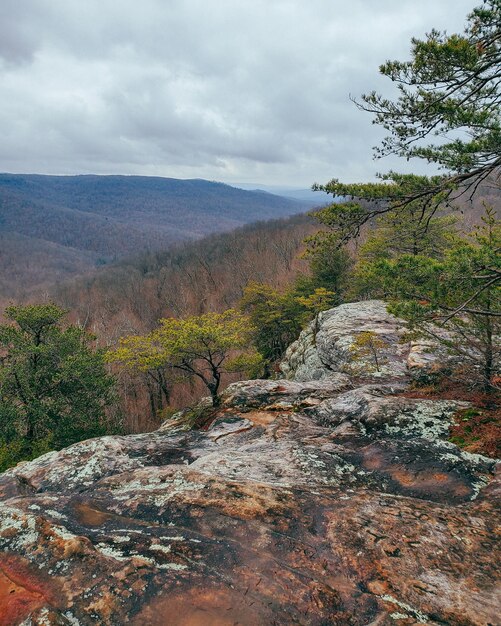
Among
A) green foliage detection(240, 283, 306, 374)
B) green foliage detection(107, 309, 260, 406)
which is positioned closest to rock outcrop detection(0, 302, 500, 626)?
green foliage detection(107, 309, 260, 406)

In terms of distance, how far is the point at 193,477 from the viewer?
4.73 m

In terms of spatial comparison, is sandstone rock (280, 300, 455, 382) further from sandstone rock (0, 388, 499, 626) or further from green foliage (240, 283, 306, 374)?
green foliage (240, 283, 306, 374)

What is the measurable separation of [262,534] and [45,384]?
1688cm

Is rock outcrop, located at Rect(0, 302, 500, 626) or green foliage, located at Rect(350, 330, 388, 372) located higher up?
rock outcrop, located at Rect(0, 302, 500, 626)

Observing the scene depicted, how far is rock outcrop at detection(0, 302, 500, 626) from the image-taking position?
2826mm

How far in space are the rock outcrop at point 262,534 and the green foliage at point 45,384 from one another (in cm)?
1147

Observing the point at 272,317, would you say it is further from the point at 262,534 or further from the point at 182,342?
the point at 262,534

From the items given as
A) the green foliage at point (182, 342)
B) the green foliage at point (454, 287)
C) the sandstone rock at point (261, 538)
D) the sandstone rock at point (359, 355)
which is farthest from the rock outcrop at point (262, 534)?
the green foliage at point (182, 342)

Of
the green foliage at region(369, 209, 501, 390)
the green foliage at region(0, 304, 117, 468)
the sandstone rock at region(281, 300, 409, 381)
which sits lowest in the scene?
the green foliage at region(0, 304, 117, 468)

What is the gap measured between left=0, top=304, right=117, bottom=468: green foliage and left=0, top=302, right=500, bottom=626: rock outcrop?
452 inches

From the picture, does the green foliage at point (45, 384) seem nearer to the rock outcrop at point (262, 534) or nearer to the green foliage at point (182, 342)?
the green foliage at point (182, 342)

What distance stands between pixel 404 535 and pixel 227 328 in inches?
425

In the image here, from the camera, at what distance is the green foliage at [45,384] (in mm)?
16344

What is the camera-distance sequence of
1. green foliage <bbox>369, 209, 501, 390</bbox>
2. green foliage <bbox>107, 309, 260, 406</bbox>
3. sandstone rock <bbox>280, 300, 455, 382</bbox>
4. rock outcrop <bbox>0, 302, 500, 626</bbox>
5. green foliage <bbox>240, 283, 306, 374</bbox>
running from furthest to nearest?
green foliage <bbox>240, 283, 306, 374</bbox>
green foliage <bbox>107, 309, 260, 406</bbox>
sandstone rock <bbox>280, 300, 455, 382</bbox>
green foliage <bbox>369, 209, 501, 390</bbox>
rock outcrop <bbox>0, 302, 500, 626</bbox>
